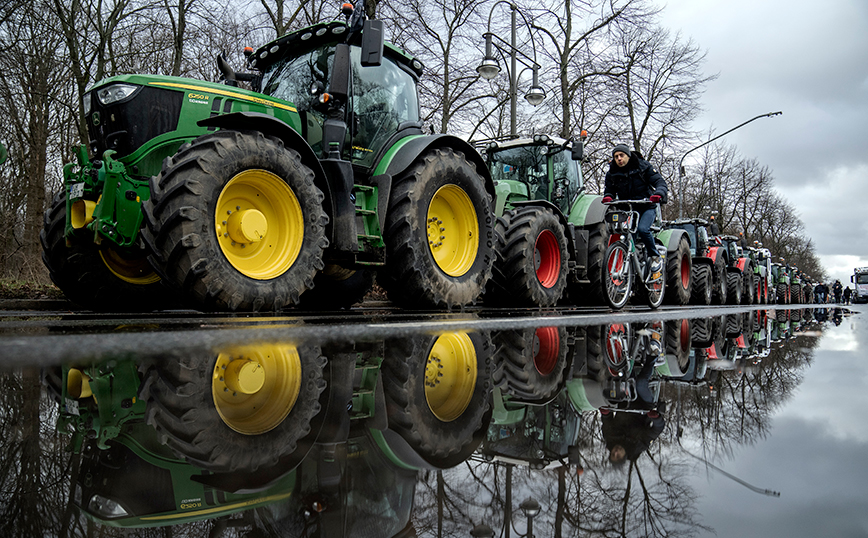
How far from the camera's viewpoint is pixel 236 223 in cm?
479

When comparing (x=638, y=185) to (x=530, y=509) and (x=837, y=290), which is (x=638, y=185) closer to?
(x=530, y=509)

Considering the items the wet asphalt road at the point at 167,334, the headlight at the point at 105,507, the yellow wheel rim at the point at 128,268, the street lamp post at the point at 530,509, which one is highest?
the yellow wheel rim at the point at 128,268

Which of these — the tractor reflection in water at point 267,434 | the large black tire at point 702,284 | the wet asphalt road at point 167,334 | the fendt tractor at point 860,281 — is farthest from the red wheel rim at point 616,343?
the fendt tractor at point 860,281

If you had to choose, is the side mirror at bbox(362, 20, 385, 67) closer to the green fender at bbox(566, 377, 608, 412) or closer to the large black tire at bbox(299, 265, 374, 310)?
the large black tire at bbox(299, 265, 374, 310)

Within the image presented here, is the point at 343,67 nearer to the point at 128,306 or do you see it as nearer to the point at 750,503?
the point at 128,306

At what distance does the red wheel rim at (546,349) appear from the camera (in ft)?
8.96

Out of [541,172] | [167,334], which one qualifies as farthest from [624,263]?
[167,334]

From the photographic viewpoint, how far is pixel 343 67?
5.93 m

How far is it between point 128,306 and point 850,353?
19.3 feet

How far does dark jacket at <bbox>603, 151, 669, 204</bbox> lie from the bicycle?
25 centimetres

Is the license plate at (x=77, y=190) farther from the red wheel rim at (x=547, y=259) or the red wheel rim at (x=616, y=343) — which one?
the red wheel rim at (x=547, y=259)

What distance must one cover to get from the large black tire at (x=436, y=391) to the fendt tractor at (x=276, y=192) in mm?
1974

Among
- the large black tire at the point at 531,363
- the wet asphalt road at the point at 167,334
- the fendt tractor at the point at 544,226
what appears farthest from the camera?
the fendt tractor at the point at 544,226

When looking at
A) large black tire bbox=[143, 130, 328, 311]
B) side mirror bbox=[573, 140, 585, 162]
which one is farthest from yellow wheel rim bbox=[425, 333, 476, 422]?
side mirror bbox=[573, 140, 585, 162]
